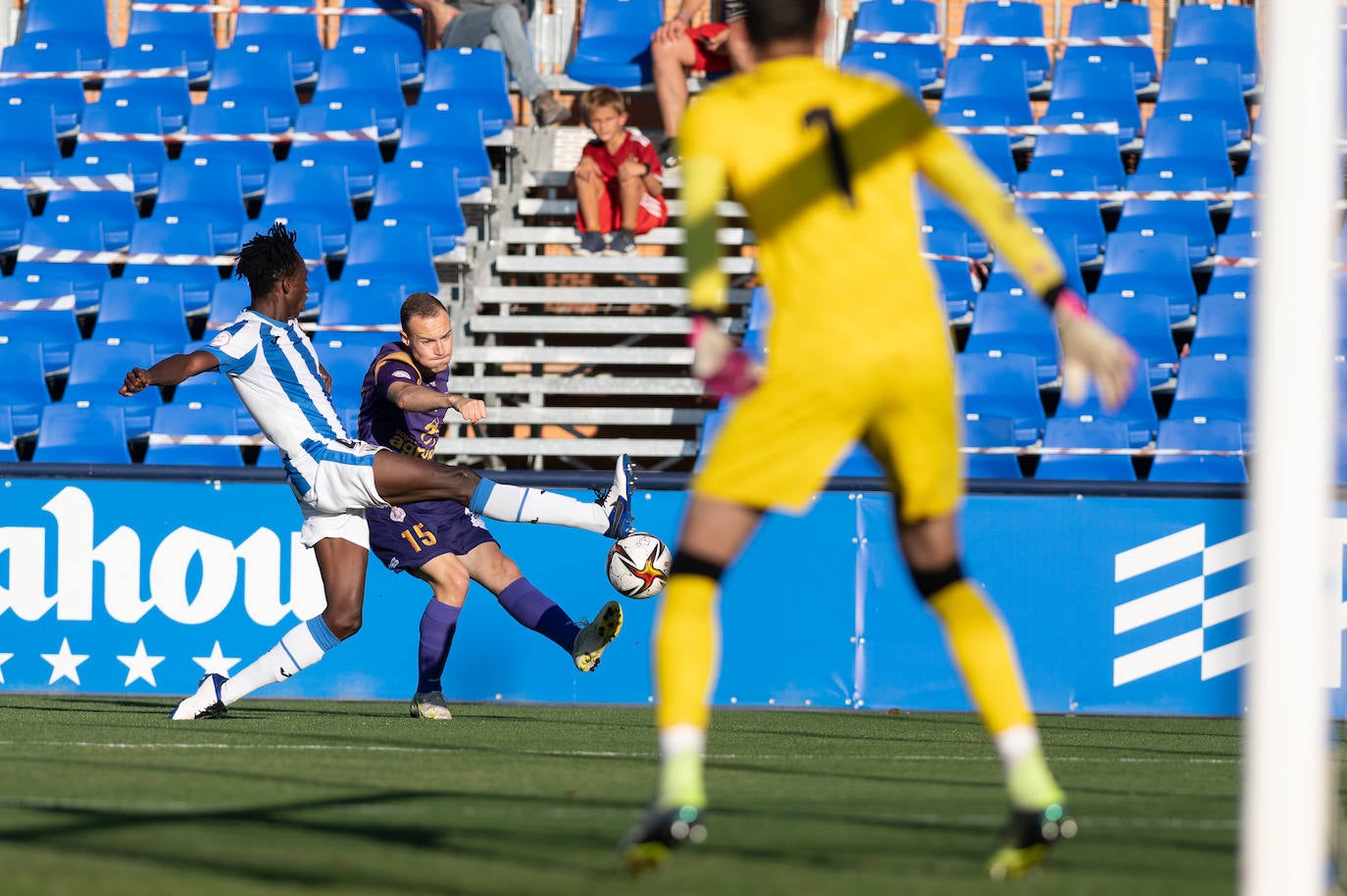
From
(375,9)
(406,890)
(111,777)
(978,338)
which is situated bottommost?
(406,890)

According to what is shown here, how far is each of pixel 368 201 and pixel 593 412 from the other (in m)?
3.13

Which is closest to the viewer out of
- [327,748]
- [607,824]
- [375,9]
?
[607,824]

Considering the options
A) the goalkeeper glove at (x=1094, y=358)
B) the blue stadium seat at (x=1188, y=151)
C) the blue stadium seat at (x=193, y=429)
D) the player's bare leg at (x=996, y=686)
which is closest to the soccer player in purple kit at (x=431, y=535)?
the blue stadium seat at (x=193, y=429)

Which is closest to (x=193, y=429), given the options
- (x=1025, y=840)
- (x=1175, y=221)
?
(x=1175, y=221)

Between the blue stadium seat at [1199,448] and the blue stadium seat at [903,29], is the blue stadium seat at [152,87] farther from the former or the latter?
the blue stadium seat at [1199,448]

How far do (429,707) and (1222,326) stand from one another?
7069 millimetres

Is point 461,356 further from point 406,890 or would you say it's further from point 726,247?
point 406,890

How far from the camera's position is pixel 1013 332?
13.3 m

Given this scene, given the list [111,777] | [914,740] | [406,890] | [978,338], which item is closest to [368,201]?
[978,338]

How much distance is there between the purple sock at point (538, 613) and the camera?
8.35 meters

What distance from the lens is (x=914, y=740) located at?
780 cm

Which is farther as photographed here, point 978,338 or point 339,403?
point 978,338

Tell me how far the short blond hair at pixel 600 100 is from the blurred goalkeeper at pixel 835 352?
10.0 meters

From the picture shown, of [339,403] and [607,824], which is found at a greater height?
[339,403]
